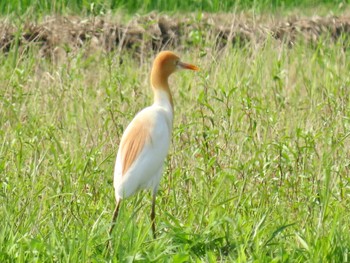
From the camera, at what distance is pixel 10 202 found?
5.00 meters

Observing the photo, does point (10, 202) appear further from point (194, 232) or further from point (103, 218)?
point (194, 232)

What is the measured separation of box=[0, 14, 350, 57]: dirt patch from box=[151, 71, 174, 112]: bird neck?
98.3 inches

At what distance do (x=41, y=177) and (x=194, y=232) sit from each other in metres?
0.99

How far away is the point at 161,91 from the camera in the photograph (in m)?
5.44

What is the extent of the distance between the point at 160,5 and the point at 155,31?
2.62 ft

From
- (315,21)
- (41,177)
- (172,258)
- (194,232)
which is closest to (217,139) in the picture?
(41,177)

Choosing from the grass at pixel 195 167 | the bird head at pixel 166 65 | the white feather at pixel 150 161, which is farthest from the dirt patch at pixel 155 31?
the white feather at pixel 150 161

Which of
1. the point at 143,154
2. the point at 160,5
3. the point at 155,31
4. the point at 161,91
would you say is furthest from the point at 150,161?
the point at 160,5

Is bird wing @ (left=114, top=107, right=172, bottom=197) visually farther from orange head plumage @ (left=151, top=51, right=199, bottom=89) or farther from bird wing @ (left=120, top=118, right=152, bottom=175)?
orange head plumage @ (left=151, top=51, right=199, bottom=89)

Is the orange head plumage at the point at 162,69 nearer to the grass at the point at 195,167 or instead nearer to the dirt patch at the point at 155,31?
the grass at the point at 195,167

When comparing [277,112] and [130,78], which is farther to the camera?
[130,78]

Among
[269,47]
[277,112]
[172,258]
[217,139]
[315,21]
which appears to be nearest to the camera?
[172,258]

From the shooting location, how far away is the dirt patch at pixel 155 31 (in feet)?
27.1

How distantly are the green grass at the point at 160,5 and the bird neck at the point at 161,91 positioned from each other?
3355mm
